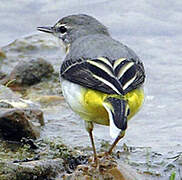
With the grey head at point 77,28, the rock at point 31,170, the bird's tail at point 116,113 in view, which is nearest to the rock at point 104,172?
the rock at point 31,170

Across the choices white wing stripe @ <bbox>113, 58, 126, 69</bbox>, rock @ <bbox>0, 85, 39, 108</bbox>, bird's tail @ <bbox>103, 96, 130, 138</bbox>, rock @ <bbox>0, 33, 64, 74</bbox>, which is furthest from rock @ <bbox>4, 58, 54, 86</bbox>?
bird's tail @ <bbox>103, 96, 130, 138</bbox>

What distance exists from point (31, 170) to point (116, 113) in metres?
1.25

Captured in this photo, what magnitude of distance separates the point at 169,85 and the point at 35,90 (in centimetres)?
→ 237

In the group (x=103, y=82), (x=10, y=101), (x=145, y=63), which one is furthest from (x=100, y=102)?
(x=145, y=63)

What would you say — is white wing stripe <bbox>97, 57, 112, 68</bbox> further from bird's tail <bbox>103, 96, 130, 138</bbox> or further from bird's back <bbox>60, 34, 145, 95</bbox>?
bird's tail <bbox>103, 96, 130, 138</bbox>

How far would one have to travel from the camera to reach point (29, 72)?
11648 mm

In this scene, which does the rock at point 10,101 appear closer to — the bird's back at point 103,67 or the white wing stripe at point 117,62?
the bird's back at point 103,67

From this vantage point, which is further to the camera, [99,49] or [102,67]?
[99,49]

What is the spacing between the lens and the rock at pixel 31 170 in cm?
668

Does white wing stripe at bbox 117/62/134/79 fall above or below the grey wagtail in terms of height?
above

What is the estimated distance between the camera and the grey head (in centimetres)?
833

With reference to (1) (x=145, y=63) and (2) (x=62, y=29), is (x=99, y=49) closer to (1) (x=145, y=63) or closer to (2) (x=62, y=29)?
(2) (x=62, y=29)

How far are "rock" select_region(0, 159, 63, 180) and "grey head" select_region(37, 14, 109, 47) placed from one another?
1.85 meters

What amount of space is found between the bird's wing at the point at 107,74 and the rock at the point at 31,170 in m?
0.97
